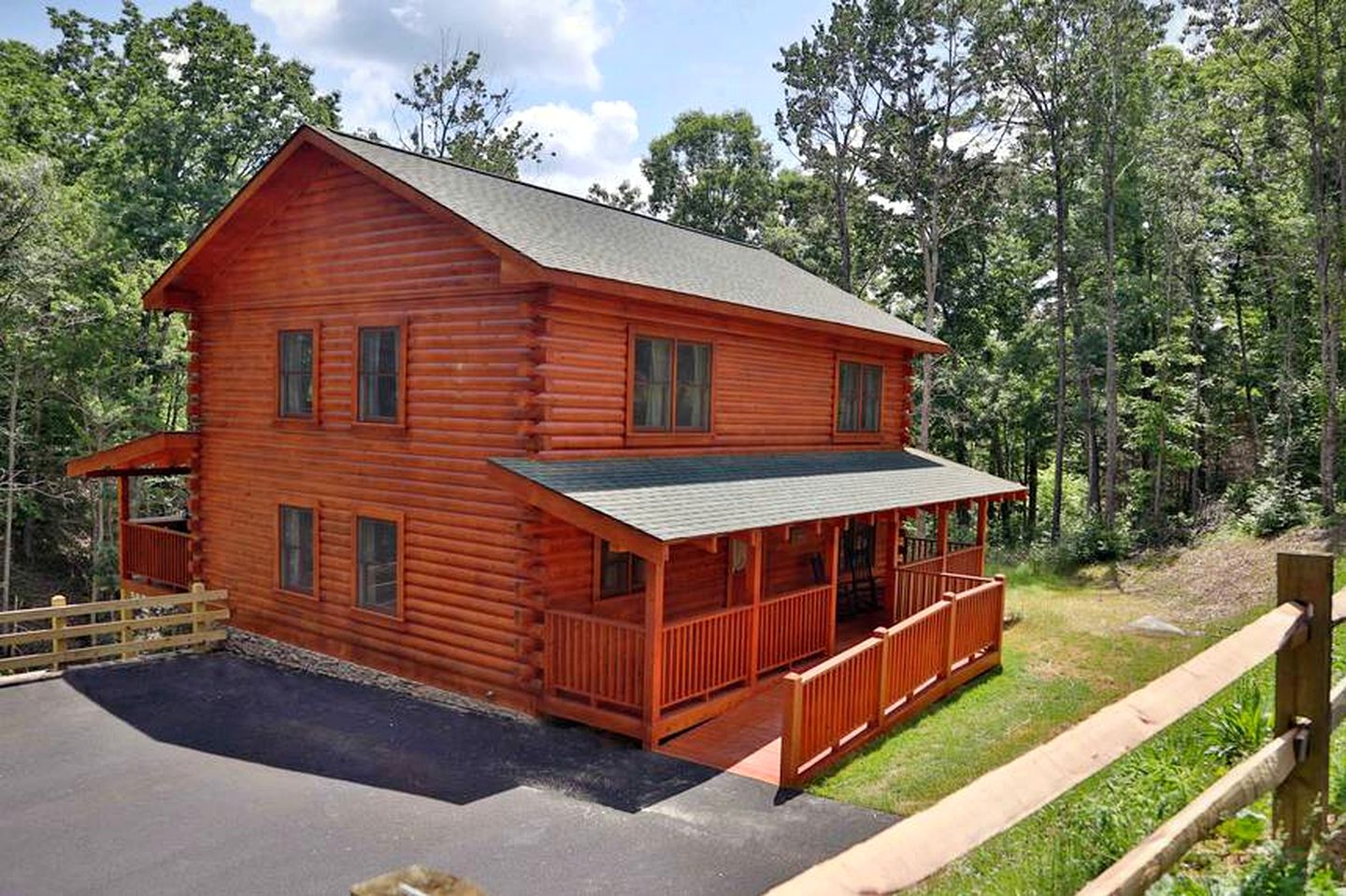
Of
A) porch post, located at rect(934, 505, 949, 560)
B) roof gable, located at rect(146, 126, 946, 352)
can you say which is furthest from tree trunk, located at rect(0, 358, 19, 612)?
porch post, located at rect(934, 505, 949, 560)

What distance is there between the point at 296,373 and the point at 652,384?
595cm

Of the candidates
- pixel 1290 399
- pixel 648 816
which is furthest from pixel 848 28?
pixel 648 816

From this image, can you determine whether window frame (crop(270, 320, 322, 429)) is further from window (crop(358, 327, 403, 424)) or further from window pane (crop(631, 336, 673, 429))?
window pane (crop(631, 336, 673, 429))

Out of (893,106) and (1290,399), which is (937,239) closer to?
(893,106)

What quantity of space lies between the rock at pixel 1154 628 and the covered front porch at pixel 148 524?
1778cm

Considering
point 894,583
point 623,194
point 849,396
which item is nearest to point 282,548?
point 894,583

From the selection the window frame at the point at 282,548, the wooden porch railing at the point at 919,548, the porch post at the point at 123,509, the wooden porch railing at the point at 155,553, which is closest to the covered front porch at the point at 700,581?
the wooden porch railing at the point at 919,548

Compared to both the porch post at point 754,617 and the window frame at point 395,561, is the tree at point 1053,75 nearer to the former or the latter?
the porch post at point 754,617

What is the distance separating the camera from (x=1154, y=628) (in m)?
16.5

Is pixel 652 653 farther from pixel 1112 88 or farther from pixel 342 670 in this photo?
pixel 1112 88

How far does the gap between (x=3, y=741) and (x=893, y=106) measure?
31.2 m

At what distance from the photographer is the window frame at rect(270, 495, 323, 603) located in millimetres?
13453

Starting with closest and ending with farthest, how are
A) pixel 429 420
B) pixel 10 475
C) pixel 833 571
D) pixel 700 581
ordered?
pixel 429 420 → pixel 833 571 → pixel 700 581 → pixel 10 475

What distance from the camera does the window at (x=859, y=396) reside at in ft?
57.6
